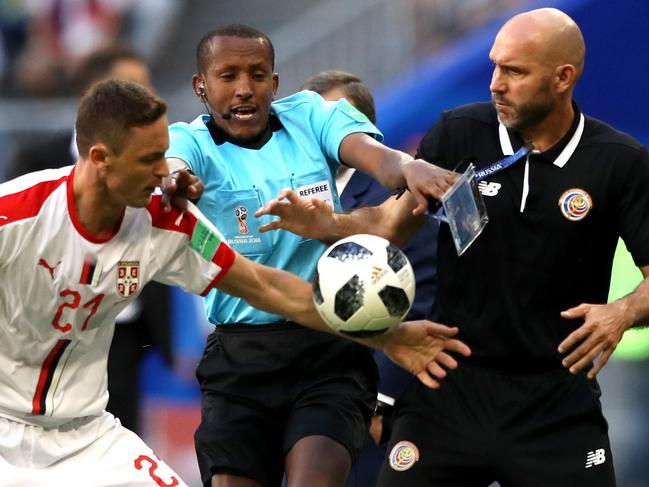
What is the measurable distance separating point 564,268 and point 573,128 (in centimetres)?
59

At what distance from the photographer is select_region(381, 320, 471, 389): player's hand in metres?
5.78

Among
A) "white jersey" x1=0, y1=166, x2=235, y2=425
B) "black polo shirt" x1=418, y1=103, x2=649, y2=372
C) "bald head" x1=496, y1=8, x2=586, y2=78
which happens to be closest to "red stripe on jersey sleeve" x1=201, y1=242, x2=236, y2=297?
"white jersey" x1=0, y1=166, x2=235, y2=425

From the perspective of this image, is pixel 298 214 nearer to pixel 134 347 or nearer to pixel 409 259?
pixel 409 259

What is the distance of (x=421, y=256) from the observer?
7.27m

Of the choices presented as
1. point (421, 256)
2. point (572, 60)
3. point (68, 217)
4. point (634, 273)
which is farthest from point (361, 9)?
point (68, 217)

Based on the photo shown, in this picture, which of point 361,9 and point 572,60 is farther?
point 361,9

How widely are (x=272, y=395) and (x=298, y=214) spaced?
0.91 m

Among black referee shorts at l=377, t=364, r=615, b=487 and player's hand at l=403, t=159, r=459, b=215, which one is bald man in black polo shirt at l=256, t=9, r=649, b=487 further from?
player's hand at l=403, t=159, r=459, b=215

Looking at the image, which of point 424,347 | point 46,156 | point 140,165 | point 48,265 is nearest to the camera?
point 140,165

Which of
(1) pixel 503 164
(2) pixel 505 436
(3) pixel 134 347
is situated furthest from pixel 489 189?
(3) pixel 134 347

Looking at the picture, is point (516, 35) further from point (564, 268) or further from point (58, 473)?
point (58, 473)

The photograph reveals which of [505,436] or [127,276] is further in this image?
[505,436]

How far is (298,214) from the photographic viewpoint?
5605 mm

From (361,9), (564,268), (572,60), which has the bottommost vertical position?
(564,268)
